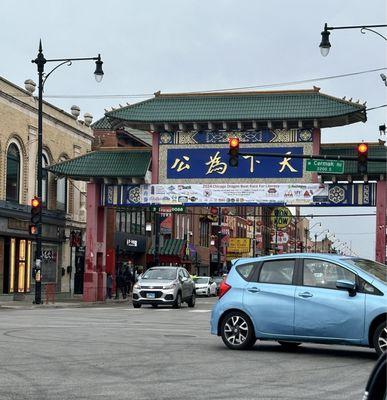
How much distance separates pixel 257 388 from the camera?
30.6 feet

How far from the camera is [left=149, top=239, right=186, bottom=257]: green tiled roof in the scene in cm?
6781

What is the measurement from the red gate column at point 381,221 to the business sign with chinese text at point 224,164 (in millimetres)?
3767

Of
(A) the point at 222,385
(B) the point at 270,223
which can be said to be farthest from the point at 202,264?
(A) the point at 222,385

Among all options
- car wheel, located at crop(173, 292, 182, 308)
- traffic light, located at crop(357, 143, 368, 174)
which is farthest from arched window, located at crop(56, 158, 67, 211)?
traffic light, located at crop(357, 143, 368, 174)

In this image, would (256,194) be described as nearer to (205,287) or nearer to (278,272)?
(205,287)

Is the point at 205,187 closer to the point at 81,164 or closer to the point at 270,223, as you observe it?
the point at 81,164

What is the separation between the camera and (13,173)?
131 feet

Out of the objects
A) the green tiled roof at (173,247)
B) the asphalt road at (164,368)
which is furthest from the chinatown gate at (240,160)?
the green tiled roof at (173,247)

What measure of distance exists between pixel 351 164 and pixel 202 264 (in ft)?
159

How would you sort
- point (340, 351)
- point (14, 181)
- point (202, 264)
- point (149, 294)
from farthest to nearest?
1. point (202, 264)
2. point (14, 181)
3. point (149, 294)
4. point (340, 351)

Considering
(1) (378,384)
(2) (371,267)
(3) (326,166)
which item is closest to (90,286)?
(3) (326,166)

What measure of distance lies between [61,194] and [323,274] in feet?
118

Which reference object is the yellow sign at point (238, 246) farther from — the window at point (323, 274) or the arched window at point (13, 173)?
the window at point (323, 274)

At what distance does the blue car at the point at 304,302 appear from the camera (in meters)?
12.1
